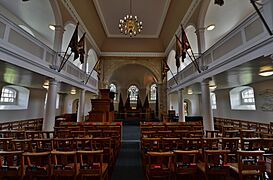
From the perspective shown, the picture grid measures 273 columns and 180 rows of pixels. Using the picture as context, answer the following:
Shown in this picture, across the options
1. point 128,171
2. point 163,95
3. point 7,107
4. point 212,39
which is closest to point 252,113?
point 212,39

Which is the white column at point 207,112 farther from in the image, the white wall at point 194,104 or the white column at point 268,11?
the white wall at point 194,104

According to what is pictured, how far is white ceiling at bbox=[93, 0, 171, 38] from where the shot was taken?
10297mm

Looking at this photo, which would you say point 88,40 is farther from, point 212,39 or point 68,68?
point 212,39

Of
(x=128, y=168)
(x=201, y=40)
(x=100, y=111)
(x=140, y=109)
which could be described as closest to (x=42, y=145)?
(x=128, y=168)

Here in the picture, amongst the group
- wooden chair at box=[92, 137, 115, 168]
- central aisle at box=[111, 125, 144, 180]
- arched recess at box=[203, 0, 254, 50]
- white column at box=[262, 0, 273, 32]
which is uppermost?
arched recess at box=[203, 0, 254, 50]

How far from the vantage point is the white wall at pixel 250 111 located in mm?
9254

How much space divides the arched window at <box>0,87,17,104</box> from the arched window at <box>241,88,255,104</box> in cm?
1715

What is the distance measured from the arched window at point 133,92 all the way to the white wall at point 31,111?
39.6ft

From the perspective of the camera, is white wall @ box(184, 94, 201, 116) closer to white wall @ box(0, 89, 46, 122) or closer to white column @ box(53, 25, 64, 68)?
white column @ box(53, 25, 64, 68)

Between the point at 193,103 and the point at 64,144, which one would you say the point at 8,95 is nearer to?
the point at 64,144

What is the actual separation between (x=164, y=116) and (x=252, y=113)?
6.71m

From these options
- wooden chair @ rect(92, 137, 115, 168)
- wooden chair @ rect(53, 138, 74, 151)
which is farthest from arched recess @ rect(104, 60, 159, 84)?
wooden chair @ rect(53, 138, 74, 151)

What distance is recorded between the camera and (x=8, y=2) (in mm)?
8047

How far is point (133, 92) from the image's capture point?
923 inches
